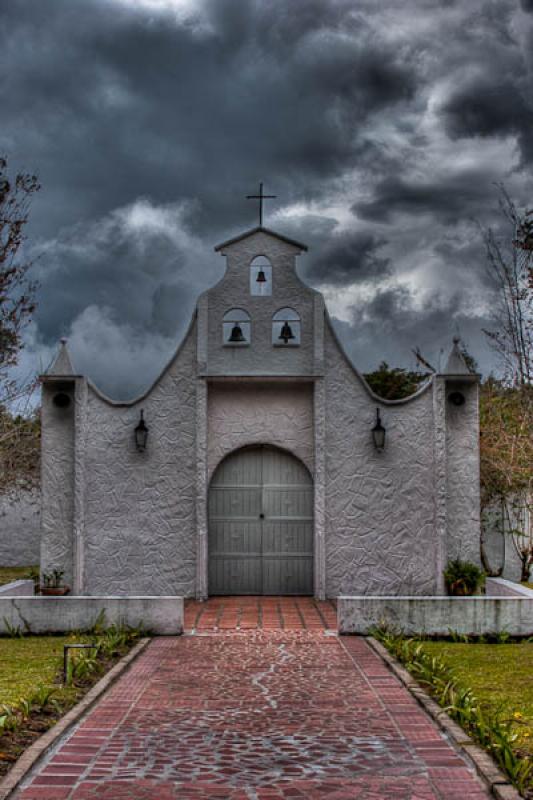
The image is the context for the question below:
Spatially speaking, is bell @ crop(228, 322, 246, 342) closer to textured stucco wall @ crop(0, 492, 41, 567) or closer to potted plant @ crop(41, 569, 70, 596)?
potted plant @ crop(41, 569, 70, 596)

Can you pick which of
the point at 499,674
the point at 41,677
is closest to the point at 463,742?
the point at 499,674

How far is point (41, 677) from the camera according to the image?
8531mm

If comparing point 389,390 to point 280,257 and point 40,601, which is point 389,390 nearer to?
point 280,257

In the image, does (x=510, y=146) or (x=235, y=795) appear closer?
A: (x=235, y=795)

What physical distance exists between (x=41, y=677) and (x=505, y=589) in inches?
276

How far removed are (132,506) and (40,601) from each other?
3.05 meters

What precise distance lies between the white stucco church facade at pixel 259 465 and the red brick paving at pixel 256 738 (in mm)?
4400

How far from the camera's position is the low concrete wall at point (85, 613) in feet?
36.2

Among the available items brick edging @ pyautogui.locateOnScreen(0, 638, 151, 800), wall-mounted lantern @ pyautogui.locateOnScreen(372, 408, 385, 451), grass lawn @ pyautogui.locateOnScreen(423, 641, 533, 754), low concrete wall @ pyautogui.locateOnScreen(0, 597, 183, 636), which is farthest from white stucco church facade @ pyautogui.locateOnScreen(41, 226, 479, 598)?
brick edging @ pyautogui.locateOnScreen(0, 638, 151, 800)

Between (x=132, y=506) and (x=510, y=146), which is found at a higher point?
(x=510, y=146)

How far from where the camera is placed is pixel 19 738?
20.9 feet

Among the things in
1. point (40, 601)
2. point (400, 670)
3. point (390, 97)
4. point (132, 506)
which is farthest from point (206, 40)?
point (400, 670)

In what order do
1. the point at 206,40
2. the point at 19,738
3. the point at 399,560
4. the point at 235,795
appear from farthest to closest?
the point at 399,560 → the point at 206,40 → the point at 19,738 → the point at 235,795

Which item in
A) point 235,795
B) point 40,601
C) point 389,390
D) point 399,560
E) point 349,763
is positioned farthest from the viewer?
Result: point 389,390
